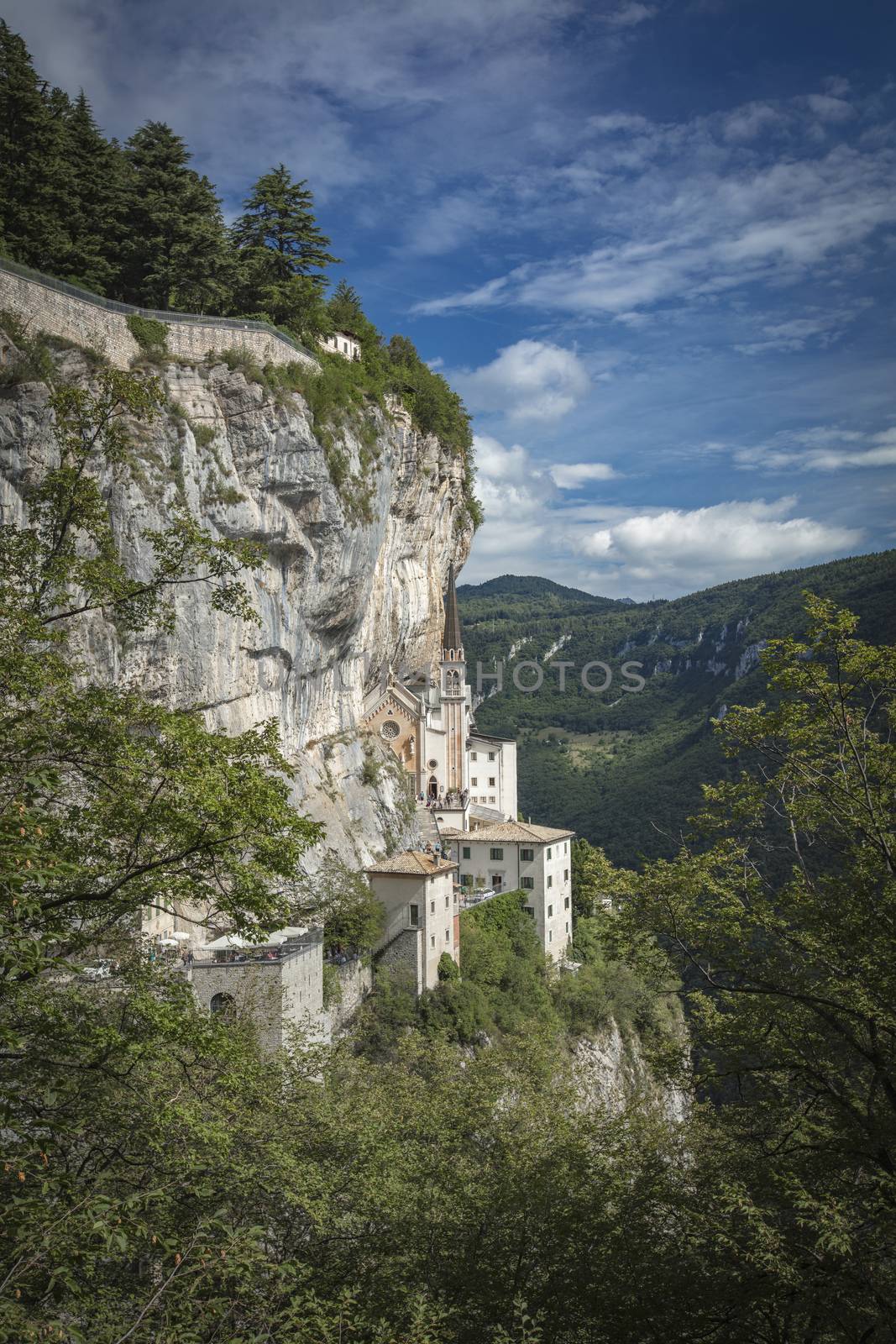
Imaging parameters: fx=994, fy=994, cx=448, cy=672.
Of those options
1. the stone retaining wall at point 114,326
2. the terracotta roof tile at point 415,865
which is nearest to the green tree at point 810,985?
the terracotta roof tile at point 415,865

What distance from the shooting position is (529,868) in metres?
45.6

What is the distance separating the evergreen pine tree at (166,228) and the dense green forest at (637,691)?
146 ft

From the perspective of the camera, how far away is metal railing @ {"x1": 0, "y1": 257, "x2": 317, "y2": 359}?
26625 mm

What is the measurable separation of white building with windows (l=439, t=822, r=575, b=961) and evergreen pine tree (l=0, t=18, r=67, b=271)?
29.7 m

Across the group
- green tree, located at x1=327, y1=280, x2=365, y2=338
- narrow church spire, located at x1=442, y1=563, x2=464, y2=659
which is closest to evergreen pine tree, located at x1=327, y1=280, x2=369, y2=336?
green tree, located at x1=327, y1=280, x2=365, y2=338

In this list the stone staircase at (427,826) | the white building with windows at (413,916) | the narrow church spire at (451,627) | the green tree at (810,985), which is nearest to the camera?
the green tree at (810,985)

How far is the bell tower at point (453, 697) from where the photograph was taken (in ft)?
197

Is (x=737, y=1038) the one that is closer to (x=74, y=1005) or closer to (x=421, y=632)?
(x=74, y=1005)

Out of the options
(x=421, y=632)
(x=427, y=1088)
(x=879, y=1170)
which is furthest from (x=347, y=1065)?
(x=421, y=632)

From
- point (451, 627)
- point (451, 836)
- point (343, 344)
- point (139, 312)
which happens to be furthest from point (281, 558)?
point (451, 627)

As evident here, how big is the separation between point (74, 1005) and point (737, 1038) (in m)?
7.99

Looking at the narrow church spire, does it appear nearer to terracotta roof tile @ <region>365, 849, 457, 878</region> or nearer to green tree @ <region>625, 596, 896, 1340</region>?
terracotta roof tile @ <region>365, 849, 457, 878</region>

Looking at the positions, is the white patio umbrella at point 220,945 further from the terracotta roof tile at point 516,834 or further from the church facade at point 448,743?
the church facade at point 448,743

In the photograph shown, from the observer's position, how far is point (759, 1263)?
31.3 feet
